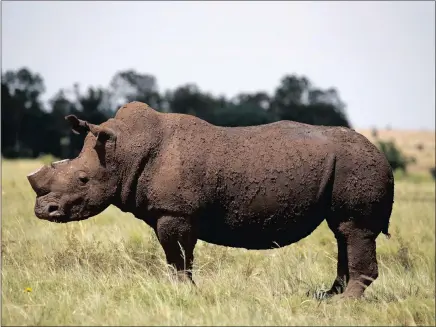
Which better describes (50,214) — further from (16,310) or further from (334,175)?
(334,175)

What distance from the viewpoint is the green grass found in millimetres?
5340

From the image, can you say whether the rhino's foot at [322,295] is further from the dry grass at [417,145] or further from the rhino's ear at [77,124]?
the dry grass at [417,145]

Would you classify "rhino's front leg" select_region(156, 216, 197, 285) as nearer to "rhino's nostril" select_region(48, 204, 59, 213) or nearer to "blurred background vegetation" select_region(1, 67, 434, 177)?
"rhino's nostril" select_region(48, 204, 59, 213)

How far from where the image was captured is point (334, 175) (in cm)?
635

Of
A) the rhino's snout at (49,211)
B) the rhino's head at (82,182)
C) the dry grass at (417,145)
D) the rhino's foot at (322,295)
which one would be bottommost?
the dry grass at (417,145)

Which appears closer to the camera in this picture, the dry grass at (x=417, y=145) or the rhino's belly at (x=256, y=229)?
the rhino's belly at (x=256, y=229)

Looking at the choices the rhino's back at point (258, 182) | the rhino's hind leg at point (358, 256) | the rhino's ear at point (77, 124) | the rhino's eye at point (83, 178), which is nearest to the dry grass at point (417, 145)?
the rhino's hind leg at point (358, 256)

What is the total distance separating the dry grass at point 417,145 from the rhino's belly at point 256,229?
42.3 meters

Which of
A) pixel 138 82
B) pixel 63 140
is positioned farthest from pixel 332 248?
pixel 138 82

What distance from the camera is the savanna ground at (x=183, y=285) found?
17.5ft

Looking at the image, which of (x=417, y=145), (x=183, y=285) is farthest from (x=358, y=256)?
(x=417, y=145)

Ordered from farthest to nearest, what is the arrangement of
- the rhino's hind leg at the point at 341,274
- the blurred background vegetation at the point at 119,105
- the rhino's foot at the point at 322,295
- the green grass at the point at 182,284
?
the blurred background vegetation at the point at 119,105 < the rhino's hind leg at the point at 341,274 < the rhino's foot at the point at 322,295 < the green grass at the point at 182,284

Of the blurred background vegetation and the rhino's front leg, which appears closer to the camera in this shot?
the rhino's front leg

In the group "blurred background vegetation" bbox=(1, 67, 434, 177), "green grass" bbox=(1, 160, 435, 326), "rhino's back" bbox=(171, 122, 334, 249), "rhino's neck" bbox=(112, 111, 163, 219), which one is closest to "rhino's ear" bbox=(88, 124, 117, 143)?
"rhino's neck" bbox=(112, 111, 163, 219)
